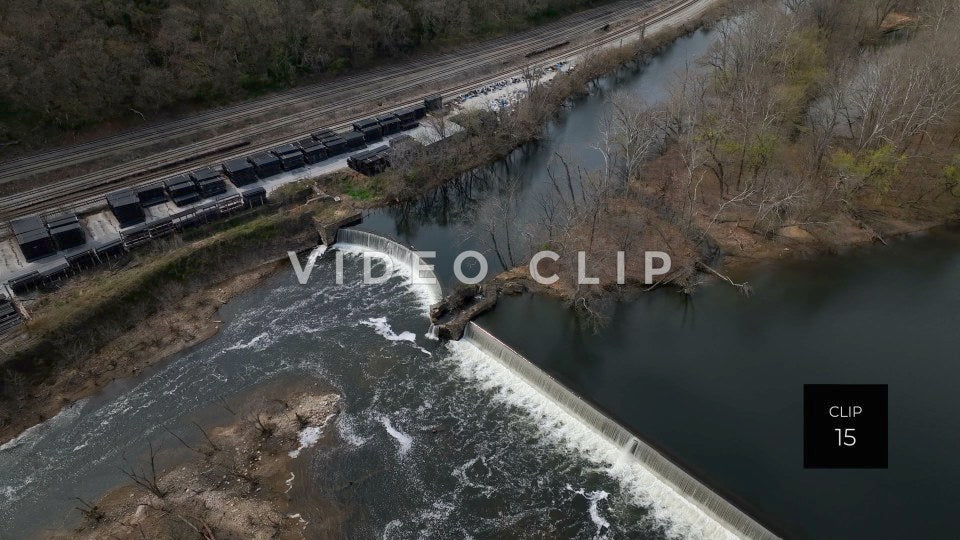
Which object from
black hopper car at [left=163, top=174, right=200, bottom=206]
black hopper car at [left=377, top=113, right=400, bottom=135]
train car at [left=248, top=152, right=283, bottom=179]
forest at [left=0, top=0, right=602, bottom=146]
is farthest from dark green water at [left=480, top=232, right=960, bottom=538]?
forest at [left=0, top=0, right=602, bottom=146]

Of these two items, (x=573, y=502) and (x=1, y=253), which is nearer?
(x=573, y=502)

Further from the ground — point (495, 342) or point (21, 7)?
point (21, 7)

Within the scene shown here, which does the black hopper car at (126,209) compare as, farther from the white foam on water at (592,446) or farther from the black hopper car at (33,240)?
the white foam on water at (592,446)

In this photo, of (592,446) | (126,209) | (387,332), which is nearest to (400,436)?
(387,332)

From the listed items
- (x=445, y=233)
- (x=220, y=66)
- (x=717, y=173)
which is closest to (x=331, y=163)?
(x=445, y=233)

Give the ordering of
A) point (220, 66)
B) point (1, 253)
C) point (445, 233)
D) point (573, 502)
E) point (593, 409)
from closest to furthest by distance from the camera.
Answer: point (573, 502) → point (593, 409) → point (1, 253) → point (445, 233) → point (220, 66)

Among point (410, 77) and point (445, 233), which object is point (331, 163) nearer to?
point (445, 233)

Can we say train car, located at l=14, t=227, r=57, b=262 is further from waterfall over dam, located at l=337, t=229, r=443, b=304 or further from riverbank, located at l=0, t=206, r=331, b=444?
waterfall over dam, located at l=337, t=229, r=443, b=304
